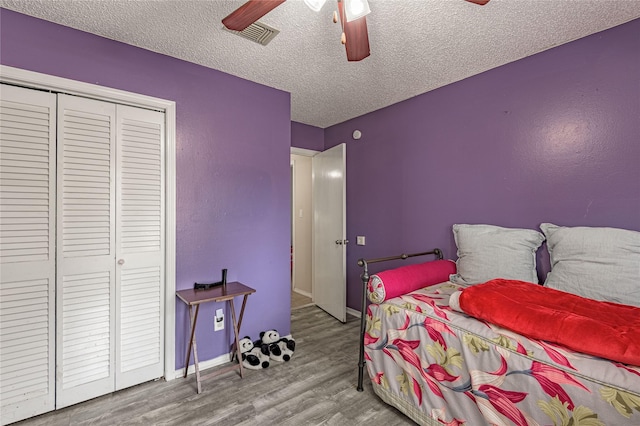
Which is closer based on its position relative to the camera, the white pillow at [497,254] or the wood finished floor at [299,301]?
the white pillow at [497,254]

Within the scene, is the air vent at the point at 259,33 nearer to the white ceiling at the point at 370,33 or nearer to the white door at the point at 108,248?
the white ceiling at the point at 370,33

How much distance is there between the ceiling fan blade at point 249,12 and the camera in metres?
1.18

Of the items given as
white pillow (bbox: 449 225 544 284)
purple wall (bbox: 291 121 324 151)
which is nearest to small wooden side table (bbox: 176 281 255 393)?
white pillow (bbox: 449 225 544 284)

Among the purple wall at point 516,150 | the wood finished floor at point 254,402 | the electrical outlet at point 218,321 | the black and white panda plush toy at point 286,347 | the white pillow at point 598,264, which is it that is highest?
the purple wall at point 516,150

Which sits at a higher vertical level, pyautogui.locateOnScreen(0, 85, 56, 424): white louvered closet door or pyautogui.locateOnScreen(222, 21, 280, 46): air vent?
pyautogui.locateOnScreen(222, 21, 280, 46): air vent

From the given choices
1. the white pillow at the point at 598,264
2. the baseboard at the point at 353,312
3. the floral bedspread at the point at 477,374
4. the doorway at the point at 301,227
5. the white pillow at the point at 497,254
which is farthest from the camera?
the doorway at the point at 301,227

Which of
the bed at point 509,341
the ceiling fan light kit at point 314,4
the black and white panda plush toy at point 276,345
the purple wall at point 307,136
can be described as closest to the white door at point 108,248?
the black and white panda plush toy at point 276,345

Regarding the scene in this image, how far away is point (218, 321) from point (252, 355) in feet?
1.33

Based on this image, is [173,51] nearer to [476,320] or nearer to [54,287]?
[54,287]

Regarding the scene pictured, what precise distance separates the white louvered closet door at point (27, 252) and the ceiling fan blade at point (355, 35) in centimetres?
188

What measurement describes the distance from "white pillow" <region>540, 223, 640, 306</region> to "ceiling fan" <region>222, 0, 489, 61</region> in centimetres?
150

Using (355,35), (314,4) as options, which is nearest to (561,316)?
(355,35)

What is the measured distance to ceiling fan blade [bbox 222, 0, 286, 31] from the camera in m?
1.18

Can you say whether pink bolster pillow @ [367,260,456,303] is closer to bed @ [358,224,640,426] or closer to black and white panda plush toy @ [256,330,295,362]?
bed @ [358,224,640,426]
